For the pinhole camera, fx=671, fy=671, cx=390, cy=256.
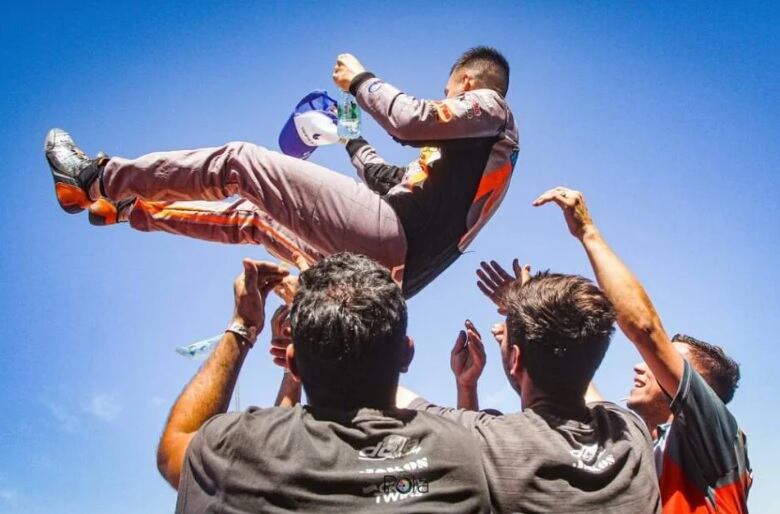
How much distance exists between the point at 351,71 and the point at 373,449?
2301 mm

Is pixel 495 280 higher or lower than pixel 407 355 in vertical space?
higher

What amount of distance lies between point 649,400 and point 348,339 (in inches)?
74.2

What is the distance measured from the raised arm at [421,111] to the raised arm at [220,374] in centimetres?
115

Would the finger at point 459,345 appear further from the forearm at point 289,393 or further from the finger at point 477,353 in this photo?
the forearm at point 289,393

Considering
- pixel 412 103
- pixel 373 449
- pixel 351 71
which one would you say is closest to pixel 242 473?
pixel 373 449

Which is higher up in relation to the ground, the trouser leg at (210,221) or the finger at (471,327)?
the trouser leg at (210,221)

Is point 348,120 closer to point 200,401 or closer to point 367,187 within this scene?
point 367,187

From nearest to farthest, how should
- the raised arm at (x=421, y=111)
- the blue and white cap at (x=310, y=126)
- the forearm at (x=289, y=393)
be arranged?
the forearm at (x=289, y=393)
the raised arm at (x=421, y=111)
the blue and white cap at (x=310, y=126)

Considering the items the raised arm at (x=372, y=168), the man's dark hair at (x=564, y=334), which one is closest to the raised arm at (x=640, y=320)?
the man's dark hair at (x=564, y=334)

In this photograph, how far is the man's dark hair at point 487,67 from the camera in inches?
159

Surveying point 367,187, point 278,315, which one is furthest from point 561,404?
point 367,187

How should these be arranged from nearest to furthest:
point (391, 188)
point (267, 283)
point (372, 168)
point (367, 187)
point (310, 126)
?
point (267, 283)
point (367, 187)
point (391, 188)
point (372, 168)
point (310, 126)

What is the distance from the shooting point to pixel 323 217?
10.8 feet

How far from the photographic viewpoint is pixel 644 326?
8.11ft
